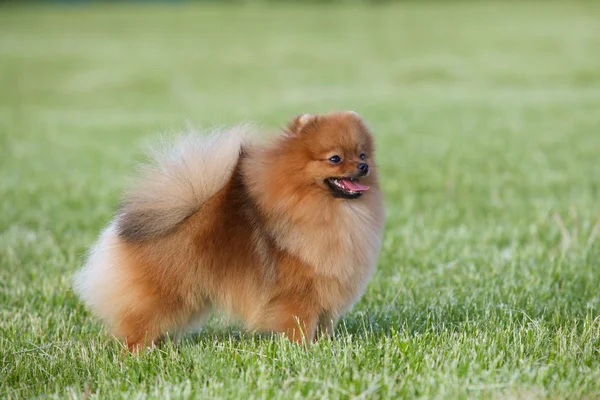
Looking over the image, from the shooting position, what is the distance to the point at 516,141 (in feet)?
42.2

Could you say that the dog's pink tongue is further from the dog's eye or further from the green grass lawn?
the green grass lawn

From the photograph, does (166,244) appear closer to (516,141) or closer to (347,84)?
(516,141)

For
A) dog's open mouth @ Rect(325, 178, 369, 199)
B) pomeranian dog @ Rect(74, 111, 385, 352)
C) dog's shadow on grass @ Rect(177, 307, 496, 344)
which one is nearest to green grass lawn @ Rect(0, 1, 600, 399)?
dog's shadow on grass @ Rect(177, 307, 496, 344)

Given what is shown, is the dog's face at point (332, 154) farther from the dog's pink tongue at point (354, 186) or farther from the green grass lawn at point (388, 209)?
the green grass lawn at point (388, 209)

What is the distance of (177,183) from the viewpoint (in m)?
4.02

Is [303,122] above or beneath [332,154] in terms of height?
above

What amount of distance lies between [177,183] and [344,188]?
862 mm

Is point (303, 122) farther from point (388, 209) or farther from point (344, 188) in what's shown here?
point (388, 209)

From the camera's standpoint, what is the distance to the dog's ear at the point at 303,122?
3945 millimetres

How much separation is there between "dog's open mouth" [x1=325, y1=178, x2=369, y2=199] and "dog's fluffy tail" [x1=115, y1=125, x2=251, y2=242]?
58 cm

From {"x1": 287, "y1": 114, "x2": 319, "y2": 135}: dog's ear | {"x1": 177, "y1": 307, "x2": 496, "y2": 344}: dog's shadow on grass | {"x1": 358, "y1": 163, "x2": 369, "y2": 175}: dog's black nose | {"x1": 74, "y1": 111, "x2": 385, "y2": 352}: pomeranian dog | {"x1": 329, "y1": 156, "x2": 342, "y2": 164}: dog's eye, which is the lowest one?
{"x1": 177, "y1": 307, "x2": 496, "y2": 344}: dog's shadow on grass

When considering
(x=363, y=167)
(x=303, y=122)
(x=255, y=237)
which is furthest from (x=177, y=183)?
(x=363, y=167)

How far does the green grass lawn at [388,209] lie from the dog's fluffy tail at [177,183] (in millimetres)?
632

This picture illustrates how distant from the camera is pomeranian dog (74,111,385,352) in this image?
3.92 meters
